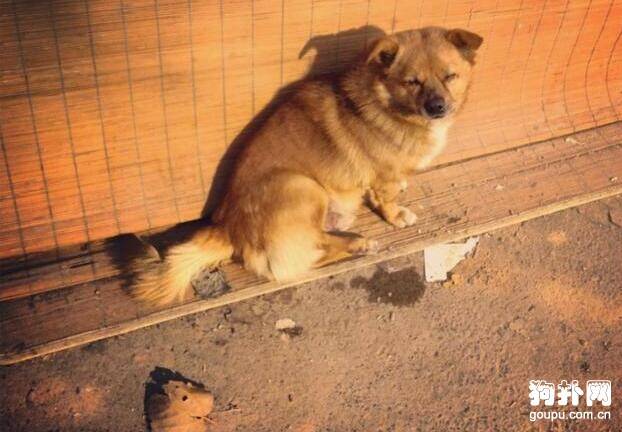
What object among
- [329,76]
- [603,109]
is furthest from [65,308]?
[603,109]

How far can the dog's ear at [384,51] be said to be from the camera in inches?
106

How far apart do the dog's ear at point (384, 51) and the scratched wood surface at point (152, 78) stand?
0.43m

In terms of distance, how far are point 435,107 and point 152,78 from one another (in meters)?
1.50

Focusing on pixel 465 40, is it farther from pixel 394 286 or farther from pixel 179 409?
pixel 179 409

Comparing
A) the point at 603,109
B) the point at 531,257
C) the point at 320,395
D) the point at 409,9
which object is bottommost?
the point at 320,395

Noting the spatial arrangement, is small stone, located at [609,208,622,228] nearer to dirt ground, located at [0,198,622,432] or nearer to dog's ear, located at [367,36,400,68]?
dirt ground, located at [0,198,622,432]

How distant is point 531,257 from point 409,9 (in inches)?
69.7

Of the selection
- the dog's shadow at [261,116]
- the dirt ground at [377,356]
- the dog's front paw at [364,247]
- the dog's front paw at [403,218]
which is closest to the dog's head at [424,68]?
the dog's shadow at [261,116]

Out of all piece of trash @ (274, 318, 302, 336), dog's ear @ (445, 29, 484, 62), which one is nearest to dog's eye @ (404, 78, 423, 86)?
dog's ear @ (445, 29, 484, 62)

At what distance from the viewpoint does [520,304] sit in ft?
10.7

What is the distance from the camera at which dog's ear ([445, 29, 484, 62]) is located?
276 centimetres

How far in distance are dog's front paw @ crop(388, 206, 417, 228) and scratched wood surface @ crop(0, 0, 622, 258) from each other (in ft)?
3.35

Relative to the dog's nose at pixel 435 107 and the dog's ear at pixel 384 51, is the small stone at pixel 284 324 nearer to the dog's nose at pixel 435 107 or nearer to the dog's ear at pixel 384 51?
the dog's nose at pixel 435 107

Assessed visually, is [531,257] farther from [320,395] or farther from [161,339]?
[161,339]
